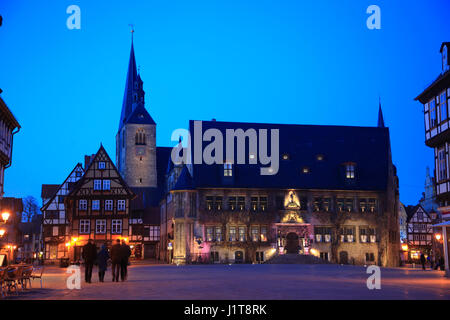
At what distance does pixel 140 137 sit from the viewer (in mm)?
91875

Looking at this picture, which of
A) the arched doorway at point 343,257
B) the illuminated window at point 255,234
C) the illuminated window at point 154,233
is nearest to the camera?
the illuminated window at point 255,234

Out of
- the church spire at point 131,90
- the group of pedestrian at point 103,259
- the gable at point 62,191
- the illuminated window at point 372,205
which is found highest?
the church spire at point 131,90

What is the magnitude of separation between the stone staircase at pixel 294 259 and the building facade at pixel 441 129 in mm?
22122

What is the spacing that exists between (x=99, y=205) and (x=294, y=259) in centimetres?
1986

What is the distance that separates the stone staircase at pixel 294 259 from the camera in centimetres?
5394

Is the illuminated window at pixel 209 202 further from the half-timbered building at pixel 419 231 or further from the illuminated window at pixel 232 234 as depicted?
the half-timbered building at pixel 419 231

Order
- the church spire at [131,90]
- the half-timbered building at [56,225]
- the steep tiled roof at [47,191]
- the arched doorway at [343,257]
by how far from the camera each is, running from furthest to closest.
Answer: the church spire at [131,90] < the steep tiled roof at [47,191] < the half-timbered building at [56,225] < the arched doorway at [343,257]

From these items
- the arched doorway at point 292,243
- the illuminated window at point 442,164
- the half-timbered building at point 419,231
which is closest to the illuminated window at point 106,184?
the arched doorway at point 292,243

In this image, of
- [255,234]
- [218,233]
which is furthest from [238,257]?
[218,233]

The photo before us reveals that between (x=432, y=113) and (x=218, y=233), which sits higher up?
(x=432, y=113)

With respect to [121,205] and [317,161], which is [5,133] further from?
[317,161]

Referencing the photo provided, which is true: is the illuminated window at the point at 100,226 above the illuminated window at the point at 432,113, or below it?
below

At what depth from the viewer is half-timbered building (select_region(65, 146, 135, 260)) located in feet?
197
